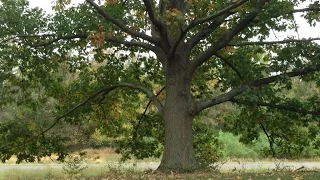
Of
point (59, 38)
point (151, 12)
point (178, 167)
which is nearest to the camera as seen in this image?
point (151, 12)

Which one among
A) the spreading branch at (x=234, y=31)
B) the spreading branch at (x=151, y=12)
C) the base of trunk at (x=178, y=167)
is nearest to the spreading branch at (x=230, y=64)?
the spreading branch at (x=234, y=31)

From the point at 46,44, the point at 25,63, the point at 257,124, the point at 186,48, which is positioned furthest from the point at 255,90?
the point at 25,63

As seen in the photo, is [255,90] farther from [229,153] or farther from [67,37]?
[229,153]

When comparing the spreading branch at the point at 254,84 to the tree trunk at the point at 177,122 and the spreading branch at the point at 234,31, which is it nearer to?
the tree trunk at the point at 177,122

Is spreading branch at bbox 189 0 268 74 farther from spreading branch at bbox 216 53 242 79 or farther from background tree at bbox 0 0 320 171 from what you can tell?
spreading branch at bbox 216 53 242 79

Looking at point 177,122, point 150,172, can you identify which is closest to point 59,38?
point 177,122

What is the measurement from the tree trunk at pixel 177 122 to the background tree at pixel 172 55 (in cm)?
3

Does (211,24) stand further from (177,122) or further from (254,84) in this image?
(177,122)

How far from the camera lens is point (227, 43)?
12.8m

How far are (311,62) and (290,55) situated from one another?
61 cm

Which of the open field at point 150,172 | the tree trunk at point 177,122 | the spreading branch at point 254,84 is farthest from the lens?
the tree trunk at point 177,122

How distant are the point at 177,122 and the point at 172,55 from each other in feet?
5.99

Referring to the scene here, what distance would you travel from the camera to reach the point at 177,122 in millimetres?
12969

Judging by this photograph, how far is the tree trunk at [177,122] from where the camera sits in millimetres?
12742
